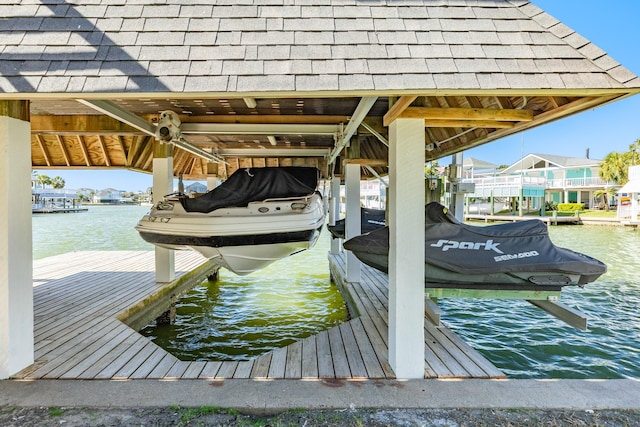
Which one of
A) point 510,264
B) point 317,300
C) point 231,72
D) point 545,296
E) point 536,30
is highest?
point 536,30

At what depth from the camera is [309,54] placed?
99.9 inches

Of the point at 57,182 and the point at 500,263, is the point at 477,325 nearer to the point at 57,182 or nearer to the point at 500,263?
the point at 500,263

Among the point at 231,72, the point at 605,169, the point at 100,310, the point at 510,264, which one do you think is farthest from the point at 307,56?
the point at 605,169

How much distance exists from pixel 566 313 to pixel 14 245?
4541 mm

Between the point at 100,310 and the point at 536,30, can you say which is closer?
the point at 536,30

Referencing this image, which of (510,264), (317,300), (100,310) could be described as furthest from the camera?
(317,300)

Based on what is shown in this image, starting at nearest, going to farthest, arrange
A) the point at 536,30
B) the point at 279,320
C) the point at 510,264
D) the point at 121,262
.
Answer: the point at 536,30
the point at 510,264
the point at 279,320
the point at 121,262

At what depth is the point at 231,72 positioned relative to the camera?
2.42 m

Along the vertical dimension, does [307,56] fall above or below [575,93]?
above

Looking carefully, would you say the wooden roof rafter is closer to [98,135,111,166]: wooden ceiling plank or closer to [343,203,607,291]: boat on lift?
[98,135,111,166]: wooden ceiling plank

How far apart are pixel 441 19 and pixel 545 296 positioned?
2537 millimetres

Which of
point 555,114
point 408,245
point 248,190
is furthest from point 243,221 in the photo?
point 555,114

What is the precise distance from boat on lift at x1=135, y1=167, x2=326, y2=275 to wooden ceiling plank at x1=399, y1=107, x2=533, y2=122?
210cm

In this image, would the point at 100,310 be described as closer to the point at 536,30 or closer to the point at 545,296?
the point at 545,296
